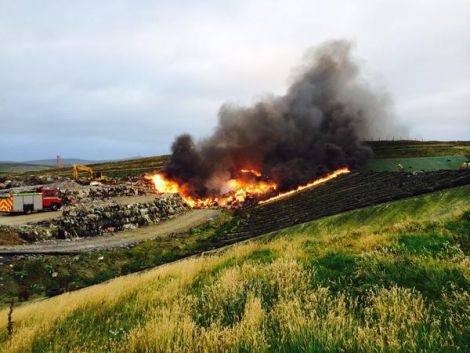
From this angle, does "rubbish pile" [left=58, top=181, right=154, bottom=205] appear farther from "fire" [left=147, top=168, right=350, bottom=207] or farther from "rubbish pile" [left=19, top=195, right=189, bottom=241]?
"rubbish pile" [left=19, top=195, right=189, bottom=241]

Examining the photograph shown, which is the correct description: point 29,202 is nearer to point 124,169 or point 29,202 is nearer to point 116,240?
point 116,240

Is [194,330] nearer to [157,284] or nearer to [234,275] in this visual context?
[234,275]

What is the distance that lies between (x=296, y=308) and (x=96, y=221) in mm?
34104

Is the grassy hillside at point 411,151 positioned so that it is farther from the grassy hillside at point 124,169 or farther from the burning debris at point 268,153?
the grassy hillside at point 124,169

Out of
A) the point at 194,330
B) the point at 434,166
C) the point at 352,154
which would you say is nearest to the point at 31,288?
the point at 194,330

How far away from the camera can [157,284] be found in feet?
31.9

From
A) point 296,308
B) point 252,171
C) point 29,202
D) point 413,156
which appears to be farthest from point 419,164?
point 296,308

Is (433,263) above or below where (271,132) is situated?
below

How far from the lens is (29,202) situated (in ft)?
137

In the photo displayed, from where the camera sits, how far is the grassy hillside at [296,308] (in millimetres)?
4766

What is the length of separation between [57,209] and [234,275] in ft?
137

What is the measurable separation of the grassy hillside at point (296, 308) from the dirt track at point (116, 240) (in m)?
19.5

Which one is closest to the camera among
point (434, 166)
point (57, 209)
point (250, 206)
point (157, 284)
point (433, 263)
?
point (433, 263)

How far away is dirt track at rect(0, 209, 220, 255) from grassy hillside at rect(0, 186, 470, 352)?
1954cm
